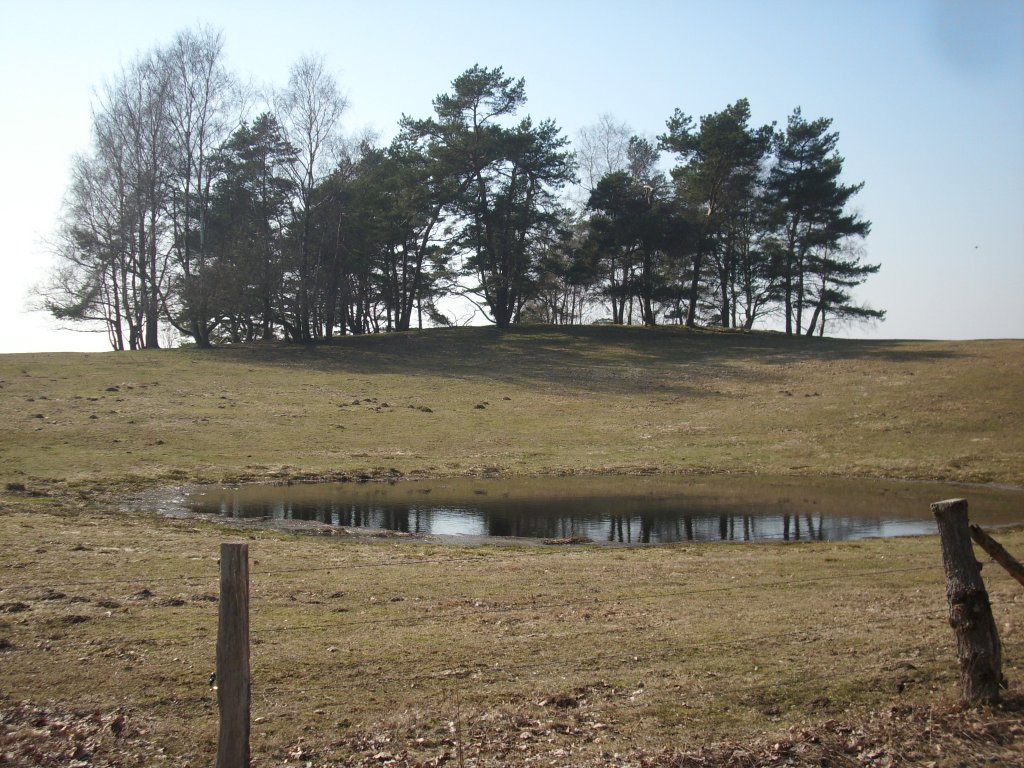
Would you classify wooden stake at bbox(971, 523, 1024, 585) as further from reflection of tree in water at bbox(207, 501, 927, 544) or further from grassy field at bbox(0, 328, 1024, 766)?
reflection of tree in water at bbox(207, 501, 927, 544)

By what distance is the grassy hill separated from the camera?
105 ft

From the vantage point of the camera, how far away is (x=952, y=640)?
9.39 m

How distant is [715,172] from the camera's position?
2859 inches

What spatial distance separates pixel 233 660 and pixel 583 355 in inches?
2277

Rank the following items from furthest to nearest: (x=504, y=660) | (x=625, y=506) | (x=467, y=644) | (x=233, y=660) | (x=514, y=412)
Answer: (x=514, y=412)
(x=625, y=506)
(x=467, y=644)
(x=504, y=660)
(x=233, y=660)

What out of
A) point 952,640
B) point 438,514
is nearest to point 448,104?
point 438,514

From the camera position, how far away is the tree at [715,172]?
7156 cm

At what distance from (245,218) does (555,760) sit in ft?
220

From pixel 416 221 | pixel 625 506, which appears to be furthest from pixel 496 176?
pixel 625 506

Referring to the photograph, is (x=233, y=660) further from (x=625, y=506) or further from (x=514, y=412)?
(x=514, y=412)

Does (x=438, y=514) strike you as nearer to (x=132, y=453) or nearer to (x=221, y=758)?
(x=132, y=453)

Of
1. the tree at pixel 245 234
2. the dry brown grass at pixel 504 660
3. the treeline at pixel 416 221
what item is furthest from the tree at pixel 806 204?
the dry brown grass at pixel 504 660

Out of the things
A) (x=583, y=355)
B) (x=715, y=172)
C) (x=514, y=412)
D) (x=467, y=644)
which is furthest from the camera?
(x=715, y=172)

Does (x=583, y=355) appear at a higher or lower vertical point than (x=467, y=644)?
higher
